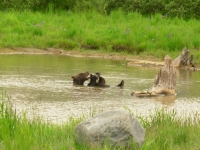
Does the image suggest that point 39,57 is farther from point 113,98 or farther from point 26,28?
point 113,98

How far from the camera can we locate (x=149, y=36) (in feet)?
77.7

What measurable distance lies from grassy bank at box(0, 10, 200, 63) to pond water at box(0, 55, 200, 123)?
7.87 feet

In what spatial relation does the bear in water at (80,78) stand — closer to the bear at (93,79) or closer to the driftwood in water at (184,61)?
the bear at (93,79)

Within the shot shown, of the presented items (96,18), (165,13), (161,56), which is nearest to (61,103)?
(161,56)

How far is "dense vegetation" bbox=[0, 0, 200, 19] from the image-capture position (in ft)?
87.0

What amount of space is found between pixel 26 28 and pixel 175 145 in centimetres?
1728

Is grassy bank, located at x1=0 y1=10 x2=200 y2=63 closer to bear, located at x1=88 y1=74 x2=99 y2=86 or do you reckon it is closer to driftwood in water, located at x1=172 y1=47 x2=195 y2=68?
driftwood in water, located at x1=172 y1=47 x2=195 y2=68

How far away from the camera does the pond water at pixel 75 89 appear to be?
11.6 metres

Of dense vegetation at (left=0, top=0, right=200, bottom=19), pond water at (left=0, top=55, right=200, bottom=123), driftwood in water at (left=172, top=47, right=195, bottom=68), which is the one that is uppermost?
dense vegetation at (left=0, top=0, right=200, bottom=19)

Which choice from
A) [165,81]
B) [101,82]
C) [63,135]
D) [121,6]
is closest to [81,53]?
[121,6]

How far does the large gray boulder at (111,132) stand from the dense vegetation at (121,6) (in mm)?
20029

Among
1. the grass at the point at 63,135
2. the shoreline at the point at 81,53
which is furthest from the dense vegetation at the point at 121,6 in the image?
the grass at the point at 63,135

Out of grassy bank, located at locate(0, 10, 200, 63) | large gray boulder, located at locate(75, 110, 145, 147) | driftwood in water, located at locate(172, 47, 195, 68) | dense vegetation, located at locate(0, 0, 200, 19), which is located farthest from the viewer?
dense vegetation, located at locate(0, 0, 200, 19)

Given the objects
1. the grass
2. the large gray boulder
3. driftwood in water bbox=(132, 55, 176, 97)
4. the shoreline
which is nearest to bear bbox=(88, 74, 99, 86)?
driftwood in water bbox=(132, 55, 176, 97)
